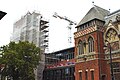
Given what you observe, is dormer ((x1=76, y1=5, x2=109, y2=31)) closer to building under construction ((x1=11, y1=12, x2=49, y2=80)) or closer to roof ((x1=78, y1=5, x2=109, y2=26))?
roof ((x1=78, y1=5, x2=109, y2=26))

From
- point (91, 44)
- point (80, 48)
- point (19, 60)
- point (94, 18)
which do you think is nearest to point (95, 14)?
point (94, 18)

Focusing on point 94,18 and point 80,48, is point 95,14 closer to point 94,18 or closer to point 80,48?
point 94,18

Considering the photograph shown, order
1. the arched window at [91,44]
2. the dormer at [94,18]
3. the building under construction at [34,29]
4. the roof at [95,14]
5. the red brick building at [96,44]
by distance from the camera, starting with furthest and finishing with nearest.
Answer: the building under construction at [34,29]
the roof at [95,14]
the dormer at [94,18]
the arched window at [91,44]
the red brick building at [96,44]

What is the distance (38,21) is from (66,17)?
34623mm

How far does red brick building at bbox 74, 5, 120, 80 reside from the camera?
37906 mm

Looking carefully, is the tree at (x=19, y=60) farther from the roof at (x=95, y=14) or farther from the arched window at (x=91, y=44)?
the roof at (x=95, y=14)

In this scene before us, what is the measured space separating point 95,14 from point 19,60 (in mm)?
15692

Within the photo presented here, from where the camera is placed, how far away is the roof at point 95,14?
41.8 meters

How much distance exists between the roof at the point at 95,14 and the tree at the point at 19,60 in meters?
11.0

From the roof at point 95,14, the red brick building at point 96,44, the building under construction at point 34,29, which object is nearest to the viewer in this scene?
the red brick building at point 96,44

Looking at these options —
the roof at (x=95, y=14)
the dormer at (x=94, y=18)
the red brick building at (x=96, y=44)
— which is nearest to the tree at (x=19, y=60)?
the red brick building at (x=96, y=44)

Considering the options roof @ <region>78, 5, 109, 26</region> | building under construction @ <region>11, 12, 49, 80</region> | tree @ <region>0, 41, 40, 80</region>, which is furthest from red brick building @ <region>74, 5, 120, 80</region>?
building under construction @ <region>11, 12, 49, 80</region>

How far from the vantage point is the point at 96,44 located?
1547 inches

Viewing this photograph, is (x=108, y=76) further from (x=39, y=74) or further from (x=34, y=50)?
(x=39, y=74)
